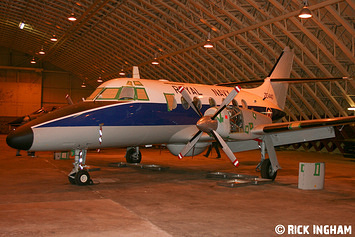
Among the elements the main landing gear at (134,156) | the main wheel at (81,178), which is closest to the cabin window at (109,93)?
the main wheel at (81,178)

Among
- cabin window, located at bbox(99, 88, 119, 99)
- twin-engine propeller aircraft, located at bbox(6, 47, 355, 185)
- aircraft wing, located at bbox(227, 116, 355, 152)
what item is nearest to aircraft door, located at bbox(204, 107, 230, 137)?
twin-engine propeller aircraft, located at bbox(6, 47, 355, 185)

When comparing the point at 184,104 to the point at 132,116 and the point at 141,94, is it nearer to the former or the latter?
the point at 141,94

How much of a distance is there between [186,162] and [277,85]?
21.5 feet

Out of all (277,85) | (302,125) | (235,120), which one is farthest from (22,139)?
(277,85)

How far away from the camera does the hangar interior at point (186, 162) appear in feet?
26.6

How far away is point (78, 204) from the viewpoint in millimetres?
9539

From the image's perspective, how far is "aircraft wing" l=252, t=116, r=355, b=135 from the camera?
1300 centimetres

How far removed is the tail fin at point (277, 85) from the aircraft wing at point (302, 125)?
20.4 feet

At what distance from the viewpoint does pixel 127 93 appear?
46.4ft

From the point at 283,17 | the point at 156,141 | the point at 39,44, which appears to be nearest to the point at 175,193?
the point at 156,141

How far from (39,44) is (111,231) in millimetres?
47359

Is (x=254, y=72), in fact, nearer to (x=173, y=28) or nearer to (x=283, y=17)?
(x=173, y=28)

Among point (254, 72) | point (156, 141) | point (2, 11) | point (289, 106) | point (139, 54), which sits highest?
point (2, 11)

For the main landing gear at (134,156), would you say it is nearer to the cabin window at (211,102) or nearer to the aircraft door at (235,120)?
the cabin window at (211,102)
